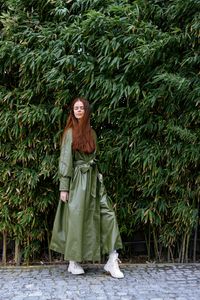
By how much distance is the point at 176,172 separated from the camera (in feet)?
15.2

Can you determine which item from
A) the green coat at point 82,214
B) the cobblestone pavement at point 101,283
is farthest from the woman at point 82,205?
the cobblestone pavement at point 101,283

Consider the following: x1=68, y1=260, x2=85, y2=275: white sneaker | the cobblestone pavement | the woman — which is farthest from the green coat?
the cobblestone pavement

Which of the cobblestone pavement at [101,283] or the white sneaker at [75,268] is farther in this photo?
the white sneaker at [75,268]

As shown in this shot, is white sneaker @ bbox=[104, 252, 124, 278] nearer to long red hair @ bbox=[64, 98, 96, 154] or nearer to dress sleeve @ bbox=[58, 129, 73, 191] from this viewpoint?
dress sleeve @ bbox=[58, 129, 73, 191]

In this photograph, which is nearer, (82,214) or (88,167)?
(82,214)

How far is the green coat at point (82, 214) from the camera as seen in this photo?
14.3 feet

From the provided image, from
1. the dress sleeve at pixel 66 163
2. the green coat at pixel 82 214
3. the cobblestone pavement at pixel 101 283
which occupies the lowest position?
the cobblestone pavement at pixel 101 283

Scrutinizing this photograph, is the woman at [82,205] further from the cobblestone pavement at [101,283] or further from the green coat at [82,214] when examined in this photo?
the cobblestone pavement at [101,283]

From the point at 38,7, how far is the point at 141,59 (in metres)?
1.22

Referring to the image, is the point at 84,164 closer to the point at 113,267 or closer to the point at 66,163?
the point at 66,163

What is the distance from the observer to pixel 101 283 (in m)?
4.27

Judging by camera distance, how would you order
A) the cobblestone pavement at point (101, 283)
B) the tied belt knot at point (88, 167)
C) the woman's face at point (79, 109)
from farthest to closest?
the tied belt knot at point (88, 167), the woman's face at point (79, 109), the cobblestone pavement at point (101, 283)

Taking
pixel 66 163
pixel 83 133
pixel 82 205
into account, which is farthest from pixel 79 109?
pixel 82 205

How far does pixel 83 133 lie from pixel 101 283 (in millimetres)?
1411
